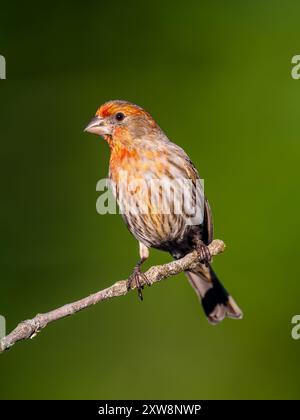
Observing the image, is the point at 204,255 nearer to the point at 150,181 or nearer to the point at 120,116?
the point at 150,181

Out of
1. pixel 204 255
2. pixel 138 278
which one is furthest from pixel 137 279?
pixel 204 255

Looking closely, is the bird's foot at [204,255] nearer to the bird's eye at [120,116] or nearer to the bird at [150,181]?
the bird at [150,181]

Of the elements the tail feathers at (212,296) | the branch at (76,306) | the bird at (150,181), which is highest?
the bird at (150,181)

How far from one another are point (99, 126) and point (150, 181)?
1.66 ft

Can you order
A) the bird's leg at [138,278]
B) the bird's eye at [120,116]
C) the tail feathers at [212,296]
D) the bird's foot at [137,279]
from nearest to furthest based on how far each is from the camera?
1. the bird's leg at [138,278]
2. the bird's foot at [137,279]
3. the bird's eye at [120,116]
4. the tail feathers at [212,296]

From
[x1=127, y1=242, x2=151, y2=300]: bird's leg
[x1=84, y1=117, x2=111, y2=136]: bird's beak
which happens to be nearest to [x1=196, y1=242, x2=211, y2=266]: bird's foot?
[x1=127, y1=242, x2=151, y2=300]: bird's leg

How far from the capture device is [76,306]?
4141 mm

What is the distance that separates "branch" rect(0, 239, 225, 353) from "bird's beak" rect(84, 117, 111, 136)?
1.23 meters

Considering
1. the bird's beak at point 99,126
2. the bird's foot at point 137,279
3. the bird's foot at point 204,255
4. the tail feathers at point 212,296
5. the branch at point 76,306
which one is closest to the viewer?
the branch at point 76,306

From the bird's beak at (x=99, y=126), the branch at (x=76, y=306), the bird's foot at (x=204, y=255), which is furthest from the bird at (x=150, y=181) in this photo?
the branch at (x=76, y=306)

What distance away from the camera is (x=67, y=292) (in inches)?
245

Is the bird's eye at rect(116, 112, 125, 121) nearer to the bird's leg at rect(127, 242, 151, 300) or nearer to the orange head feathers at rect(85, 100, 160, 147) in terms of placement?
the orange head feathers at rect(85, 100, 160, 147)

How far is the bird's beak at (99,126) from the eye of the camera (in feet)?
18.0
